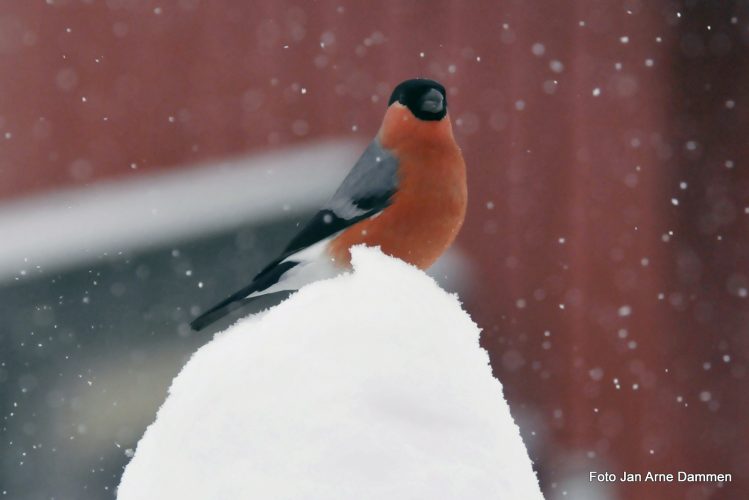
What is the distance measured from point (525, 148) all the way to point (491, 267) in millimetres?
759

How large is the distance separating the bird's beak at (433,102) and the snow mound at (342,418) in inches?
A: 55.0

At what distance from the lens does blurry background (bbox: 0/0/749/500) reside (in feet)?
17.2

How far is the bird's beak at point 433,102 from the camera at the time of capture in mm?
2462

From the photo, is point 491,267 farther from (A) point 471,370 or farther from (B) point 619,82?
(A) point 471,370

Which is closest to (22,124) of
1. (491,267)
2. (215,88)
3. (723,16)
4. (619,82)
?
(215,88)

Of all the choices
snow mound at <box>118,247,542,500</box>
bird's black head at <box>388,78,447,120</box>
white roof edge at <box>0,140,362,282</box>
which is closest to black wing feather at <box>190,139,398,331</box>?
bird's black head at <box>388,78,447,120</box>

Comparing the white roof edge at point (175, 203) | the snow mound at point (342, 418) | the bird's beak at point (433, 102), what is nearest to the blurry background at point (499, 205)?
the white roof edge at point (175, 203)

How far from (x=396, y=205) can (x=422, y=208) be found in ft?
0.24

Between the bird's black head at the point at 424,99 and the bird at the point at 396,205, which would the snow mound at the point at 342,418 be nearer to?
the bird at the point at 396,205

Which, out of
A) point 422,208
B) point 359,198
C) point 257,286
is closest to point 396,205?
point 422,208

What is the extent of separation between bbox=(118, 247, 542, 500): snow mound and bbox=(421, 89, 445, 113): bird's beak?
1.40 m

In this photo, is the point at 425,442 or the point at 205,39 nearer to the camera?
the point at 425,442

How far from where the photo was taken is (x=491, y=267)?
5.33 metres

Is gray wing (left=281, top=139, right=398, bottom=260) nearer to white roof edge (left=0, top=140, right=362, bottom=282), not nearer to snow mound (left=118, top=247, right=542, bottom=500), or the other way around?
snow mound (left=118, top=247, right=542, bottom=500)
